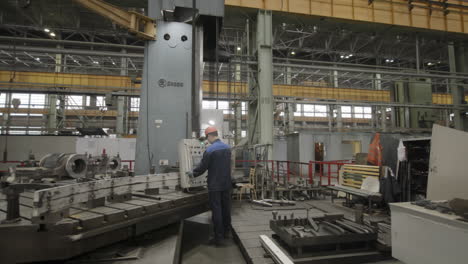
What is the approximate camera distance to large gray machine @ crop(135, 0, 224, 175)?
15.6ft

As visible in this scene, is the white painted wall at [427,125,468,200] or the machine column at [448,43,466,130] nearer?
the white painted wall at [427,125,468,200]

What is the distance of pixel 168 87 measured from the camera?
4.86 meters

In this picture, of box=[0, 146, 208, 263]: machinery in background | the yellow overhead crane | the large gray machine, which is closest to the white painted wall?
box=[0, 146, 208, 263]: machinery in background

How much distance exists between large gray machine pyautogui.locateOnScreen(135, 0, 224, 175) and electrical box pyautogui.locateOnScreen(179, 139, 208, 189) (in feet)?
2.92

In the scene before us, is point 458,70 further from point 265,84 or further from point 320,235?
point 320,235

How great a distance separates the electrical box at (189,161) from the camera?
3.68m

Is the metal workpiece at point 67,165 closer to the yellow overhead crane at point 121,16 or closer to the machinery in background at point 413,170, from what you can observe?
the yellow overhead crane at point 121,16

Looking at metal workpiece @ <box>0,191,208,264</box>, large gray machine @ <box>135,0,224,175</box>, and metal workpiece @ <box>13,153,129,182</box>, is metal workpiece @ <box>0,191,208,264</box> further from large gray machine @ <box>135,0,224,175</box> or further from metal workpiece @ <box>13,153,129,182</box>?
large gray machine @ <box>135,0,224,175</box>

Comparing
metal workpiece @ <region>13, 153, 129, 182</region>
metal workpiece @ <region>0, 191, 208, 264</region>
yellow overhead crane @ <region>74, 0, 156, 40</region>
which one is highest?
yellow overhead crane @ <region>74, 0, 156, 40</region>

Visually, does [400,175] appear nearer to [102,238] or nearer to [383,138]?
[383,138]

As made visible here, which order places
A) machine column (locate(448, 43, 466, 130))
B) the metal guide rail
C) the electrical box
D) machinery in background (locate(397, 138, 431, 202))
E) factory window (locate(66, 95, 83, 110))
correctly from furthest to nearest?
factory window (locate(66, 95, 83, 110)), machine column (locate(448, 43, 466, 130)), machinery in background (locate(397, 138, 431, 202)), the electrical box, the metal guide rail

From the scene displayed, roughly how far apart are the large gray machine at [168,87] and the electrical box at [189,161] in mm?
890

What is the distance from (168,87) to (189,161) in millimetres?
1916

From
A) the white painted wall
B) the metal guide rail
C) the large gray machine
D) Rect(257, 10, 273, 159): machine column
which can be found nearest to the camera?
the metal guide rail
